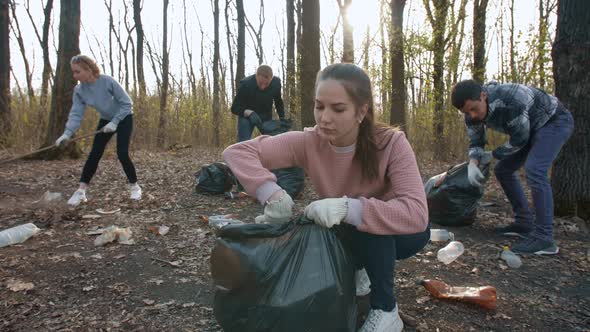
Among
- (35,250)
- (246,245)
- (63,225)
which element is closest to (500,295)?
(246,245)

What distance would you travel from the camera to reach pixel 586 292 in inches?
94.8

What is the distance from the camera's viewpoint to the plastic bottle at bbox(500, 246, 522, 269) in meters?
2.76

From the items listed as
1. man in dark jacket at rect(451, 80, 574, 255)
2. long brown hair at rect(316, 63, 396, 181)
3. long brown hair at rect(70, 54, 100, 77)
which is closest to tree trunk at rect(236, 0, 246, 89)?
long brown hair at rect(70, 54, 100, 77)

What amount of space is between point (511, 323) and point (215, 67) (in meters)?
11.7

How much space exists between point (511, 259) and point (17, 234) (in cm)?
341

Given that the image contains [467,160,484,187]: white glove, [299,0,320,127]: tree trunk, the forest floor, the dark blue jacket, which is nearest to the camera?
the forest floor

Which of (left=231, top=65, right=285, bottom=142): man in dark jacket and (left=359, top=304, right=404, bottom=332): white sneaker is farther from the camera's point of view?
(left=231, top=65, right=285, bottom=142): man in dark jacket

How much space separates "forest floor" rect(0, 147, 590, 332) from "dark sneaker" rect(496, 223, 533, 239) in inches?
3.8

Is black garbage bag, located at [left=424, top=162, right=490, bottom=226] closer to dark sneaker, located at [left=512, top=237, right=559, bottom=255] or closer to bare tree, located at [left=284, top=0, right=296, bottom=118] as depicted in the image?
dark sneaker, located at [left=512, top=237, right=559, bottom=255]

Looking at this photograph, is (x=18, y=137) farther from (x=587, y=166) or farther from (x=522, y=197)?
(x=587, y=166)

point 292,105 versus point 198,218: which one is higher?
point 292,105

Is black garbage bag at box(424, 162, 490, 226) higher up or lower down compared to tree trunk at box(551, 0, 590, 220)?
lower down

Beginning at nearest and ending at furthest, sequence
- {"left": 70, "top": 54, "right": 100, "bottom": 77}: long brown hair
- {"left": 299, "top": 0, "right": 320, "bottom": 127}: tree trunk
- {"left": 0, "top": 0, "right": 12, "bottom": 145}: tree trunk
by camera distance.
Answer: {"left": 70, "top": 54, "right": 100, "bottom": 77}: long brown hair
{"left": 299, "top": 0, "right": 320, "bottom": 127}: tree trunk
{"left": 0, "top": 0, "right": 12, "bottom": 145}: tree trunk

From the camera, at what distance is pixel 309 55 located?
210 inches
